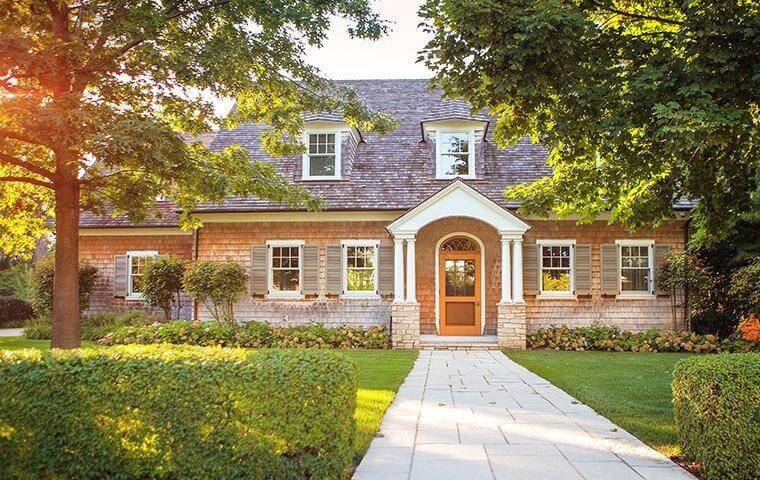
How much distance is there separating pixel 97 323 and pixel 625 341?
14.5m

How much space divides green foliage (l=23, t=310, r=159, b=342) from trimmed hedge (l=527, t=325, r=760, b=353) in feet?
35.3

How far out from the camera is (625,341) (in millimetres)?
15938

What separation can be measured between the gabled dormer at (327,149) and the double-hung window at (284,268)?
211 centimetres

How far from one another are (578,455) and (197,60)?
22.6 ft

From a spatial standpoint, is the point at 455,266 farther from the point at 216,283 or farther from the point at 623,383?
the point at 623,383

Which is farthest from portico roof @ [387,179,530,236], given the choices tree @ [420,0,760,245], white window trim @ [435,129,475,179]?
tree @ [420,0,760,245]

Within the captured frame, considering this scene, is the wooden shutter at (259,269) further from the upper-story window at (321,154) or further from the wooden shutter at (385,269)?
the wooden shutter at (385,269)

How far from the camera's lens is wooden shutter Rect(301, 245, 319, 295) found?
57.9ft

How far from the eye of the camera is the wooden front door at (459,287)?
17.7 meters

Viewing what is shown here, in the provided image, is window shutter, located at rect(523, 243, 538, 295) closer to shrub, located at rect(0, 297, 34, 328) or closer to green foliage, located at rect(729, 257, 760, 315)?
green foliage, located at rect(729, 257, 760, 315)

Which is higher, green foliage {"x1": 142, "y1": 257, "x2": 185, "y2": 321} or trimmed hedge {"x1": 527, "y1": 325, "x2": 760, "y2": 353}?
green foliage {"x1": 142, "y1": 257, "x2": 185, "y2": 321}

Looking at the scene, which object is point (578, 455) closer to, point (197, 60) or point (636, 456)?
point (636, 456)

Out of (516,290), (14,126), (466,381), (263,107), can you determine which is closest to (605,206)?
(466,381)

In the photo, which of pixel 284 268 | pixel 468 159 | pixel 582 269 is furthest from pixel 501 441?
pixel 468 159
